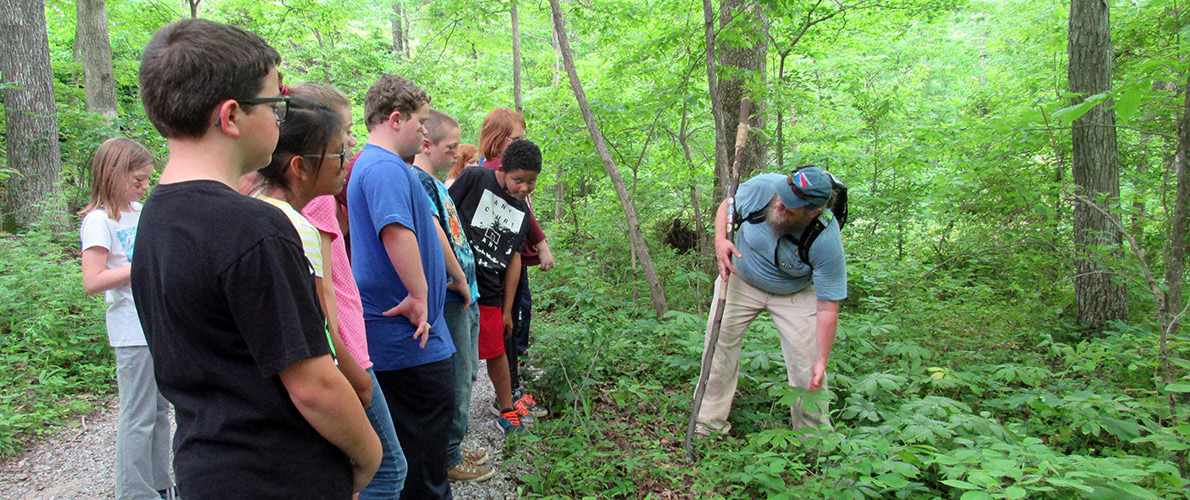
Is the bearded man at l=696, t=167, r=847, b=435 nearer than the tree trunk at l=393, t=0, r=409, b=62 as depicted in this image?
Yes

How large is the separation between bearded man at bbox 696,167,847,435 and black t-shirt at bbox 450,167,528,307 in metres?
1.31

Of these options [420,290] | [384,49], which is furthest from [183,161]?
[384,49]

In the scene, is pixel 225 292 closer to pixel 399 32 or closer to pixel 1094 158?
pixel 1094 158

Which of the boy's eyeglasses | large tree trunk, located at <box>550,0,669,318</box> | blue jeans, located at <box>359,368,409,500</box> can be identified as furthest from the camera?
large tree trunk, located at <box>550,0,669,318</box>

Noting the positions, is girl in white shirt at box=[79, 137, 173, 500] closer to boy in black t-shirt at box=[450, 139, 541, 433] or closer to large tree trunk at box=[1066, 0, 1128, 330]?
boy in black t-shirt at box=[450, 139, 541, 433]

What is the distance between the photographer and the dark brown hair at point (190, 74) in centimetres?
109

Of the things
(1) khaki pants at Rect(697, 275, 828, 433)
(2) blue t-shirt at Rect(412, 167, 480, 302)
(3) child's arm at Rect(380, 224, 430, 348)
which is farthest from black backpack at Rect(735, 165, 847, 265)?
(3) child's arm at Rect(380, 224, 430, 348)

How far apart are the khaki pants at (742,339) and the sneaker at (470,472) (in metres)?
1.41

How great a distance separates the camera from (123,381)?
2.50 meters

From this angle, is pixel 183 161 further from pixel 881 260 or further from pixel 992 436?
pixel 881 260

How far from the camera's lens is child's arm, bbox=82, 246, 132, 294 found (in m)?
2.46

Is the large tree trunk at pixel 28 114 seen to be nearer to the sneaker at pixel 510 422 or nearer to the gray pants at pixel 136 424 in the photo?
the gray pants at pixel 136 424

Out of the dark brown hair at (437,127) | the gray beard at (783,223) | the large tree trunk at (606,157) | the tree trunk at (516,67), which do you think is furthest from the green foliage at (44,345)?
the tree trunk at (516,67)

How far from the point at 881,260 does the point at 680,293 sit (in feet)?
8.92
